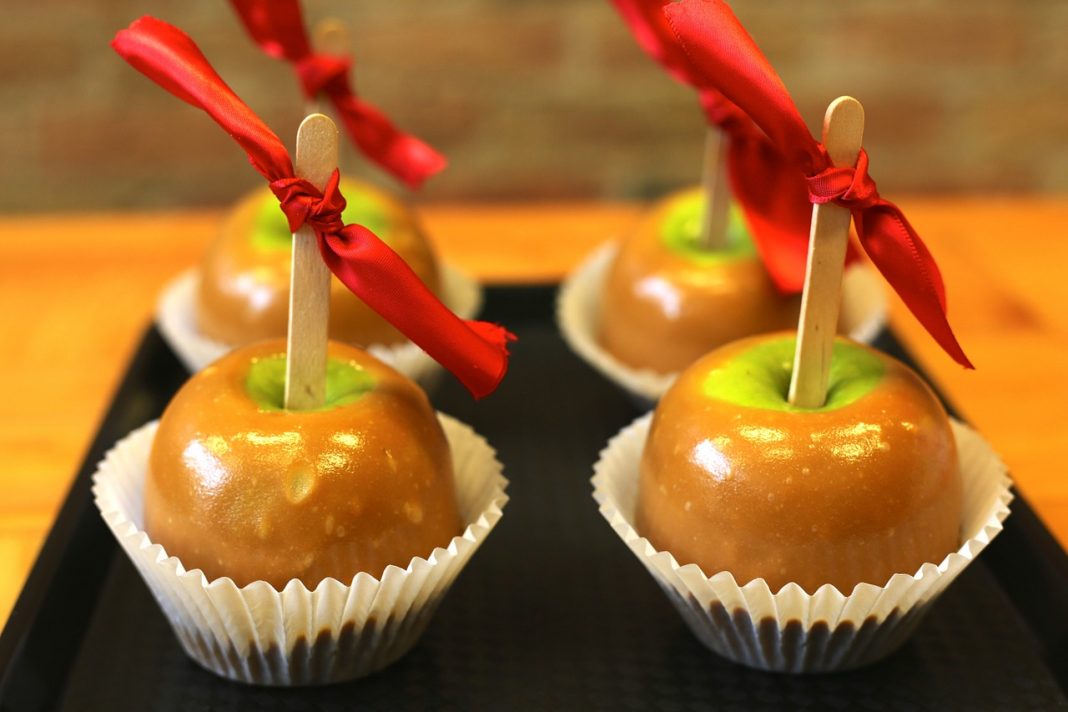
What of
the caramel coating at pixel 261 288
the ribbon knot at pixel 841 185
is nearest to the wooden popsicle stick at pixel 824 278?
the ribbon knot at pixel 841 185

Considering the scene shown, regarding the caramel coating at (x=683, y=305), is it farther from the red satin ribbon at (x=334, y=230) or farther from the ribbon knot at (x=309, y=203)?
the ribbon knot at (x=309, y=203)

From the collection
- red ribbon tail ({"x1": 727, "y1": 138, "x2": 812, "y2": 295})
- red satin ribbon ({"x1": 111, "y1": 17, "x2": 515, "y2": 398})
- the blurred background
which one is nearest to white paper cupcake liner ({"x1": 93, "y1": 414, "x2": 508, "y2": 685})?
red satin ribbon ({"x1": 111, "y1": 17, "x2": 515, "y2": 398})

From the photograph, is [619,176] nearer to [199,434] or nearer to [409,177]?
[409,177]

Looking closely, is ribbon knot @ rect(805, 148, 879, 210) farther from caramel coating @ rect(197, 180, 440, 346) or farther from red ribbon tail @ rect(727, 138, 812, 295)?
caramel coating @ rect(197, 180, 440, 346)

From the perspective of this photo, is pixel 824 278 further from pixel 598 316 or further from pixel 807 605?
pixel 598 316

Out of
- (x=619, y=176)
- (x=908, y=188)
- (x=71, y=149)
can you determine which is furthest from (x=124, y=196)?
(x=908, y=188)

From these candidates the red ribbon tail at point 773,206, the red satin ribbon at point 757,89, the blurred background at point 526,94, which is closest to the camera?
the red satin ribbon at point 757,89
